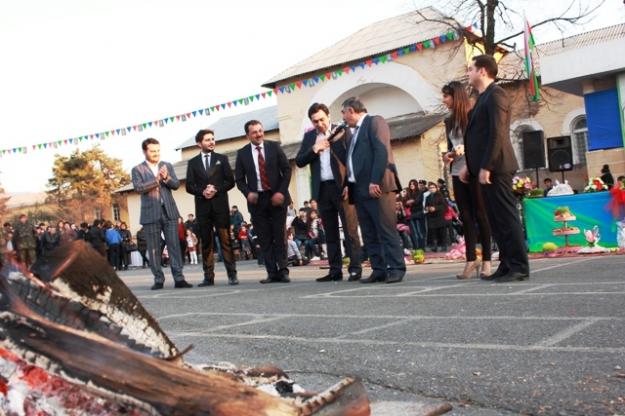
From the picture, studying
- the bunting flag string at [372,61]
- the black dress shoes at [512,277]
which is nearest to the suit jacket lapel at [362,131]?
the black dress shoes at [512,277]

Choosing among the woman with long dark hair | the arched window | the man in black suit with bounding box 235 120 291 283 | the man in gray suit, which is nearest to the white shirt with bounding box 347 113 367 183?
the woman with long dark hair

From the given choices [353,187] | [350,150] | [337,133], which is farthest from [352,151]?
[337,133]

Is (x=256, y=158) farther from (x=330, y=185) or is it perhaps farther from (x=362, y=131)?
(x=362, y=131)

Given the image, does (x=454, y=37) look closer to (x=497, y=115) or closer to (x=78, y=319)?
(x=497, y=115)

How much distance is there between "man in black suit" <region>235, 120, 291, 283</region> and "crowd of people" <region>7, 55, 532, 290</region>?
0.04 ft

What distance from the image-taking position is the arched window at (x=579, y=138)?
1202 inches

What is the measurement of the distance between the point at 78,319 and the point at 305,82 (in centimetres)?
3282

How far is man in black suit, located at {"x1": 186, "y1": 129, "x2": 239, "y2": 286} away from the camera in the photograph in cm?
850

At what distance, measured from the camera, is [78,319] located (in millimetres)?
1797

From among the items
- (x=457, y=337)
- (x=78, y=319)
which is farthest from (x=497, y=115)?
(x=78, y=319)

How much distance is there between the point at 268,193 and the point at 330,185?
85 cm

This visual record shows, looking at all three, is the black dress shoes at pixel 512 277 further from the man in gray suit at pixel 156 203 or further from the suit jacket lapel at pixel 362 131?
the man in gray suit at pixel 156 203

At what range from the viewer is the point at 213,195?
8.45 meters

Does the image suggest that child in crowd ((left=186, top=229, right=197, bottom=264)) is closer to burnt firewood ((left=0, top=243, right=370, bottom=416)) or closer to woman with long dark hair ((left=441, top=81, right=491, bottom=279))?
woman with long dark hair ((left=441, top=81, right=491, bottom=279))
